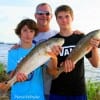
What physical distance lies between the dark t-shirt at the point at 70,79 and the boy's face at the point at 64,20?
0.15 m

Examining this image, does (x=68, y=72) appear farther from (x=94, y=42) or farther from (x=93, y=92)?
(x=93, y=92)

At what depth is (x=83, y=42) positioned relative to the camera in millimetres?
5820

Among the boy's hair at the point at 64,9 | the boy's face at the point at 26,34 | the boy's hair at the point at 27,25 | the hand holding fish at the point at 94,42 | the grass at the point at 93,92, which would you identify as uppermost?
the boy's hair at the point at 64,9

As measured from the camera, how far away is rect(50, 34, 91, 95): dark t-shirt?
5895 millimetres

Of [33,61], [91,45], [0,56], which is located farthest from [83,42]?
[0,56]

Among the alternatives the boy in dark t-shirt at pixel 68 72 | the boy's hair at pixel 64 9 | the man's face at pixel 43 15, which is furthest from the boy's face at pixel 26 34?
the man's face at pixel 43 15

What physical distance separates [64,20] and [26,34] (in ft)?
1.81

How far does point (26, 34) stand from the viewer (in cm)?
588

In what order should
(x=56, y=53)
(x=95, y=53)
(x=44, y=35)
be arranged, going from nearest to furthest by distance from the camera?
(x=56, y=53) → (x=95, y=53) → (x=44, y=35)

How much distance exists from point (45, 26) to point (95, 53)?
1.02m

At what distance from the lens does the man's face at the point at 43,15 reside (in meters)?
6.56

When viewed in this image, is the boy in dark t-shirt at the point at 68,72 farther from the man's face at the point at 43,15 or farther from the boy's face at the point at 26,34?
the man's face at the point at 43,15

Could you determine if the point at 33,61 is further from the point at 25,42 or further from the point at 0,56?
the point at 0,56

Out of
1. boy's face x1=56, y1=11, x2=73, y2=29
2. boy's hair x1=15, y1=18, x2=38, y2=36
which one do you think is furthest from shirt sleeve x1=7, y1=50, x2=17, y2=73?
boy's face x1=56, y1=11, x2=73, y2=29
